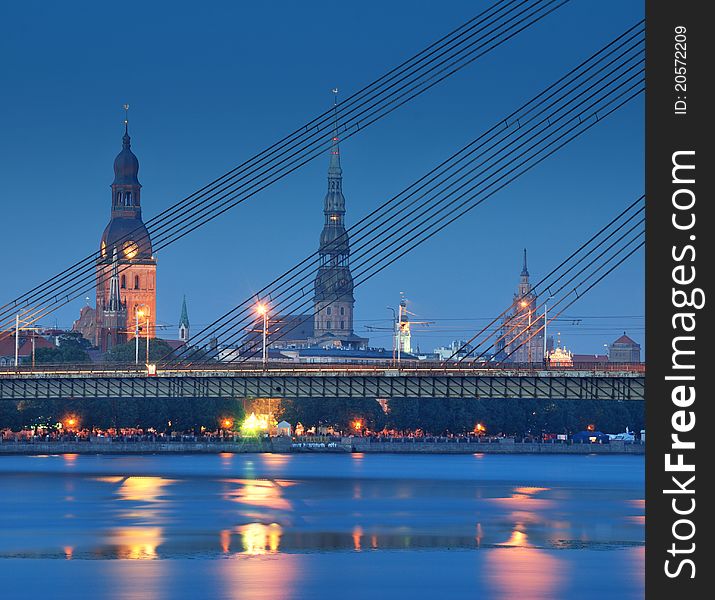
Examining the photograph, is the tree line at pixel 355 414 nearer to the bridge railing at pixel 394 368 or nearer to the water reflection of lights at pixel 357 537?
the bridge railing at pixel 394 368

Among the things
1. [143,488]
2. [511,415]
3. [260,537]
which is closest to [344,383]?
[143,488]

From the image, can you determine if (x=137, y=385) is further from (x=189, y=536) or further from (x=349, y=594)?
(x=349, y=594)

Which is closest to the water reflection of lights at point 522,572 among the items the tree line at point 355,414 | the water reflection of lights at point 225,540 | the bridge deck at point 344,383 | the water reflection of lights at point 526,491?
the water reflection of lights at point 225,540

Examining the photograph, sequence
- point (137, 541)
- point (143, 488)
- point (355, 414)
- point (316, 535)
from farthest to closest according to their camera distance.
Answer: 1. point (355, 414)
2. point (143, 488)
3. point (316, 535)
4. point (137, 541)

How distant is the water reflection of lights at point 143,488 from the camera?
76688 mm

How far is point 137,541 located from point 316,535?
20.0 feet

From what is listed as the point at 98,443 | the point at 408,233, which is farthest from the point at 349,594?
the point at 98,443

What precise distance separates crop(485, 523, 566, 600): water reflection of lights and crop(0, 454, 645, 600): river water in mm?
55

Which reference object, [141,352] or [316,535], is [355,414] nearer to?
[141,352]

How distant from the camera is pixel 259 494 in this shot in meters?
80.9

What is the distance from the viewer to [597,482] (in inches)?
3819

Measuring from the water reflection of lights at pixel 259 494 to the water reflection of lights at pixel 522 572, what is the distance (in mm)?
20974

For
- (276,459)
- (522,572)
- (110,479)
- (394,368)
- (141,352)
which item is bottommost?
(522,572)

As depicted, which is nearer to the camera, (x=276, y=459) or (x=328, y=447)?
(x=276, y=459)
